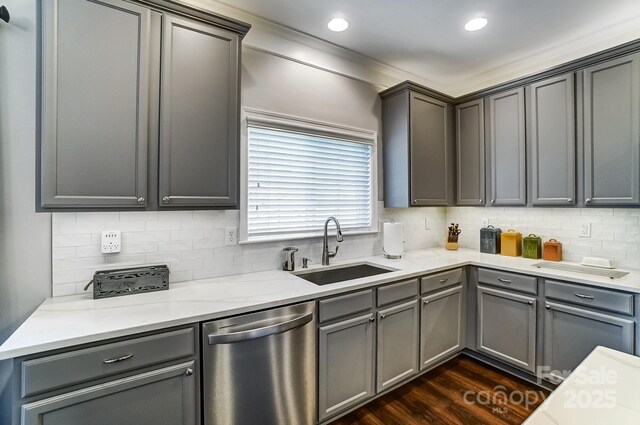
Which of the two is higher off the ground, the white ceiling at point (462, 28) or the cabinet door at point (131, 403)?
the white ceiling at point (462, 28)

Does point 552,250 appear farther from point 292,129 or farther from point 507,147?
point 292,129

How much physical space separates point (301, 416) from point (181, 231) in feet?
4.53

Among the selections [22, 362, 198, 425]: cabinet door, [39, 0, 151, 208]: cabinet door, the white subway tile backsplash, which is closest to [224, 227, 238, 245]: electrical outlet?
the white subway tile backsplash

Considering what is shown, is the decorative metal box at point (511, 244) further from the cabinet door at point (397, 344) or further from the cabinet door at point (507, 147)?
the cabinet door at point (397, 344)

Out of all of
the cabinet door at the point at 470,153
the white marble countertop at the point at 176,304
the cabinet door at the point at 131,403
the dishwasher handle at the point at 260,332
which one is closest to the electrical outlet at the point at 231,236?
the white marble countertop at the point at 176,304

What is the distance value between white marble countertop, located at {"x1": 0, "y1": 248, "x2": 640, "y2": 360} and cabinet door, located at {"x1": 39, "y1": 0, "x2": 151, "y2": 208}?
52 cm

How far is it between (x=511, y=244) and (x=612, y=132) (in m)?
1.21

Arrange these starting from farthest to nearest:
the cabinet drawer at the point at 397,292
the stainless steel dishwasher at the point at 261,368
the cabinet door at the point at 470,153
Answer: the cabinet door at the point at 470,153, the cabinet drawer at the point at 397,292, the stainless steel dishwasher at the point at 261,368

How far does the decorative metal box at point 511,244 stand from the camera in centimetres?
292

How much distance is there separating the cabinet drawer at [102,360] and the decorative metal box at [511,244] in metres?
2.95

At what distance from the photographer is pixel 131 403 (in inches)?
50.4

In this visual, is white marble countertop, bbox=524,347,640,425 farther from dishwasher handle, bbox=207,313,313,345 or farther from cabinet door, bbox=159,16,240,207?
cabinet door, bbox=159,16,240,207

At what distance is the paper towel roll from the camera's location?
277 centimetres

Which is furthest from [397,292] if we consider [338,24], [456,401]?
[338,24]
